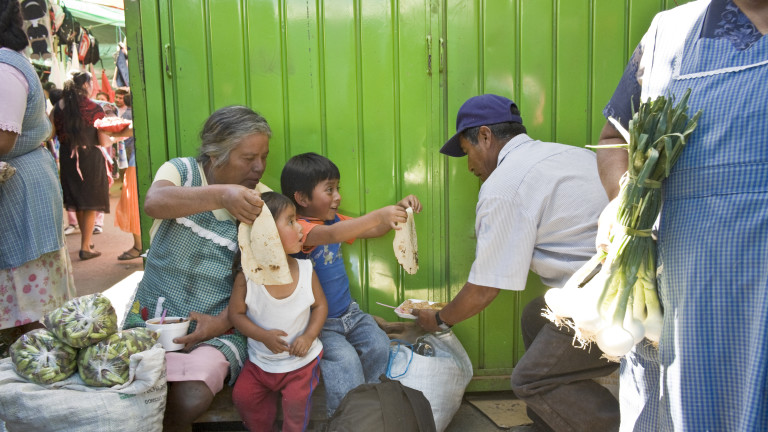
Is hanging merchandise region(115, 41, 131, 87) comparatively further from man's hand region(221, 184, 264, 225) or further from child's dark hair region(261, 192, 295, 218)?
man's hand region(221, 184, 264, 225)

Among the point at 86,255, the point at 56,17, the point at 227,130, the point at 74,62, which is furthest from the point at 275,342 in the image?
the point at 74,62

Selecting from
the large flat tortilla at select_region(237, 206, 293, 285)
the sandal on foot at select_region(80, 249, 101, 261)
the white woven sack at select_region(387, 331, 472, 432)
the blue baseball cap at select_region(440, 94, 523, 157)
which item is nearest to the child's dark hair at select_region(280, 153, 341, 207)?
the large flat tortilla at select_region(237, 206, 293, 285)

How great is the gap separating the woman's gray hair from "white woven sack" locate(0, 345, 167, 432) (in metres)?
0.93

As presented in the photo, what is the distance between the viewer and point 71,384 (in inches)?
84.0

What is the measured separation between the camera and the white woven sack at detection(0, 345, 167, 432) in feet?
6.63

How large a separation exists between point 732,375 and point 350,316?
1858mm

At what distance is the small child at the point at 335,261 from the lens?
8.32 feet

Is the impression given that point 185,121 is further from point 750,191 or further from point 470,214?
point 750,191

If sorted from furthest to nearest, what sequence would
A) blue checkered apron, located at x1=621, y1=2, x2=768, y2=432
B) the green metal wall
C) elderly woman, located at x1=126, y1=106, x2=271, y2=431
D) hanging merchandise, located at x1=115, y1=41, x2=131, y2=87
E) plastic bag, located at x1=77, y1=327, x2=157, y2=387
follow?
hanging merchandise, located at x1=115, y1=41, x2=131, y2=87, the green metal wall, elderly woman, located at x1=126, y1=106, x2=271, y2=431, plastic bag, located at x1=77, y1=327, x2=157, y2=387, blue checkered apron, located at x1=621, y1=2, x2=768, y2=432

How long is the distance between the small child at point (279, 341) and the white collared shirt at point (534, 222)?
0.79 m

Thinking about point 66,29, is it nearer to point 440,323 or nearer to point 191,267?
point 191,267

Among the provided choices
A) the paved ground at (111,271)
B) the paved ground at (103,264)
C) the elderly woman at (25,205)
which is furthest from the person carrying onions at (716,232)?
the paved ground at (103,264)

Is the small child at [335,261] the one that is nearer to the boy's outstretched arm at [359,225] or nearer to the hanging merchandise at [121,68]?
the boy's outstretched arm at [359,225]

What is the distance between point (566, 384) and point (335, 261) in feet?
4.14
